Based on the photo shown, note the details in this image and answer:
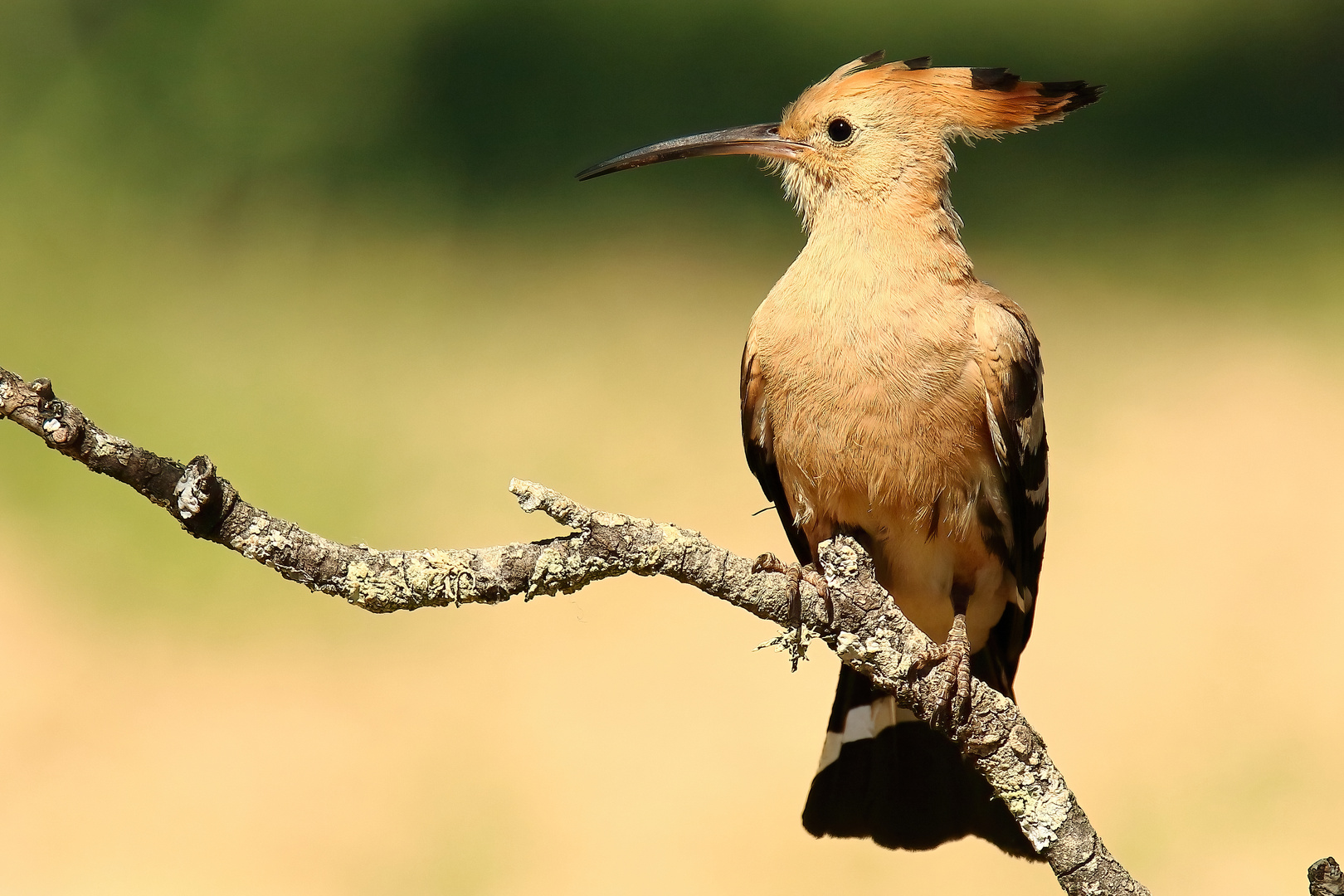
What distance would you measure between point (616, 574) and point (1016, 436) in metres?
1.22

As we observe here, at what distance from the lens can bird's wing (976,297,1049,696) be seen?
2.99 metres

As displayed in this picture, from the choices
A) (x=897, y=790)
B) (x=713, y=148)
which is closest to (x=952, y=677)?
(x=897, y=790)

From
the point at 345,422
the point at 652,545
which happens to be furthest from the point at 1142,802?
the point at 345,422

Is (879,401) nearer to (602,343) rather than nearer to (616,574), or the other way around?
(616,574)

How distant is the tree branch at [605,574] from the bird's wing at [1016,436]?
26.4 inches

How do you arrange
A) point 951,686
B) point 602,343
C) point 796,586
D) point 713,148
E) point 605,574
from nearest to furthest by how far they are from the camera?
point 605,574 → point 796,586 → point 951,686 → point 713,148 → point 602,343

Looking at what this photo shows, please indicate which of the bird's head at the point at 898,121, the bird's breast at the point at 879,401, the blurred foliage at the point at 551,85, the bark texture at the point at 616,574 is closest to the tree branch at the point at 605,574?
the bark texture at the point at 616,574

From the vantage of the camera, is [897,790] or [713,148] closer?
[897,790]

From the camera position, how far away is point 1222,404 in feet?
22.2

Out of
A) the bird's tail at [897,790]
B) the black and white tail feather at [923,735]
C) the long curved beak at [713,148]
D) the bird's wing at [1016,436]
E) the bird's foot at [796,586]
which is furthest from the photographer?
the long curved beak at [713,148]

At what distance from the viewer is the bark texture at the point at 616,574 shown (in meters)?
1.91

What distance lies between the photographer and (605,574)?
218cm

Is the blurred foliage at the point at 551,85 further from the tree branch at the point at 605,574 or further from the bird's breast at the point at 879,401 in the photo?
the tree branch at the point at 605,574

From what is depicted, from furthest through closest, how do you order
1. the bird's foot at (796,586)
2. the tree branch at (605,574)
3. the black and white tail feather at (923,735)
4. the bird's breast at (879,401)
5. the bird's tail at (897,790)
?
the bird's tail at (897,790)
the black and white tail feather at (923,735)
the bird's breast at (879,401)
the bird's foot at (796,586)
the tree branch at (605,574)
